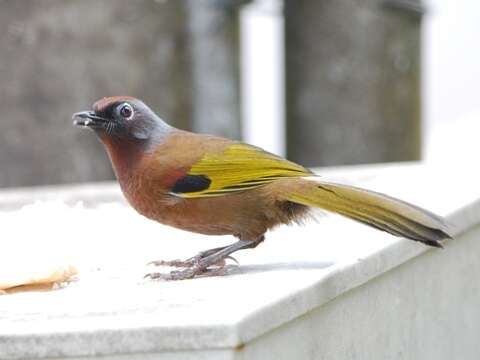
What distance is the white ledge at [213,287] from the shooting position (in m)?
3.21

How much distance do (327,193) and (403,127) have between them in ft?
14.7

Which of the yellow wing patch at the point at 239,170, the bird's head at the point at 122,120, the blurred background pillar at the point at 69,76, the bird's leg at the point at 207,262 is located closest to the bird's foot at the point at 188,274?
the bird's leg at the point at 207,262

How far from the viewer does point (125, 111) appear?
4.60 m

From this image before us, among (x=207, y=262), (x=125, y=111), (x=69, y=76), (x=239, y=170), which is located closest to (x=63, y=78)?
(x=69, y=76)

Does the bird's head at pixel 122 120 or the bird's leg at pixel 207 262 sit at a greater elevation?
the bird's head at pixel 122 120

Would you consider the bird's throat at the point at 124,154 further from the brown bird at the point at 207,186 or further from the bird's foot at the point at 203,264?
the bird's foot at the point at 203,264

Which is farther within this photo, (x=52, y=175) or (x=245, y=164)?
(x=52, y=175)

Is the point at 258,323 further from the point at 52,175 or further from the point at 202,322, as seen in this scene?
the point at 52,175

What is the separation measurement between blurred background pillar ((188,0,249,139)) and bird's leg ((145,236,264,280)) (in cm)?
397

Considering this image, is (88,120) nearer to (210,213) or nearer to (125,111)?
(125,111)

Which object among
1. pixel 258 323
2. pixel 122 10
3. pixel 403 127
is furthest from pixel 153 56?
pixel 258 323

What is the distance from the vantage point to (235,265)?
4.42m

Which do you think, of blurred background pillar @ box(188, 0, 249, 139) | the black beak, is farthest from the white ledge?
blurred background pillar @ box(188, 0, 249, 139)

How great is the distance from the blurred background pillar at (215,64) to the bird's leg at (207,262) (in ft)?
13.0
